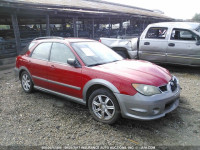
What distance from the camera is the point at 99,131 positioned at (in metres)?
3.06

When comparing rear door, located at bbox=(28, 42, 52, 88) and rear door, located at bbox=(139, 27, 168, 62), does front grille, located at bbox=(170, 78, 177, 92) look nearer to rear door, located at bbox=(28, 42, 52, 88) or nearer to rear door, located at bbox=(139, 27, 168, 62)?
rear door, located at bbox=(28, 42, 52, 88)

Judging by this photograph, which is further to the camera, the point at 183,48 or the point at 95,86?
the point at 183,48

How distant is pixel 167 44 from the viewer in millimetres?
6656

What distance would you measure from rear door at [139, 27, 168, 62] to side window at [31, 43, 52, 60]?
4193 mm

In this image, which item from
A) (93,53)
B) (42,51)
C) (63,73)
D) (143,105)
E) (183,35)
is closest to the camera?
(143,105)

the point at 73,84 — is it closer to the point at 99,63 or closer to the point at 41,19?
the point at 99,63

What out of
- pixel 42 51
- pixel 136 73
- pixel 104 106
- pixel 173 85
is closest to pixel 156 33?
pixel 173 85

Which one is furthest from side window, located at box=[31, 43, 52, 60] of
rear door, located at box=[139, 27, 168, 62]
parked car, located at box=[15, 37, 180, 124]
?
rear door, located at box=[139, 27, 168, 62]

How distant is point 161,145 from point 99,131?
1016mm

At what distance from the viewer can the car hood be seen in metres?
2.95

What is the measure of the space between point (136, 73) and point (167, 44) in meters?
4.15

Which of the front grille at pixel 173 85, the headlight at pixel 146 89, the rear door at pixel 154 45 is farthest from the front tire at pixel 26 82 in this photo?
the rear door at pixel 154 45

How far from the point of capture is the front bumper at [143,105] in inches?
110

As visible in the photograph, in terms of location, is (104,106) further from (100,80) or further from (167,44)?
(167,44)
